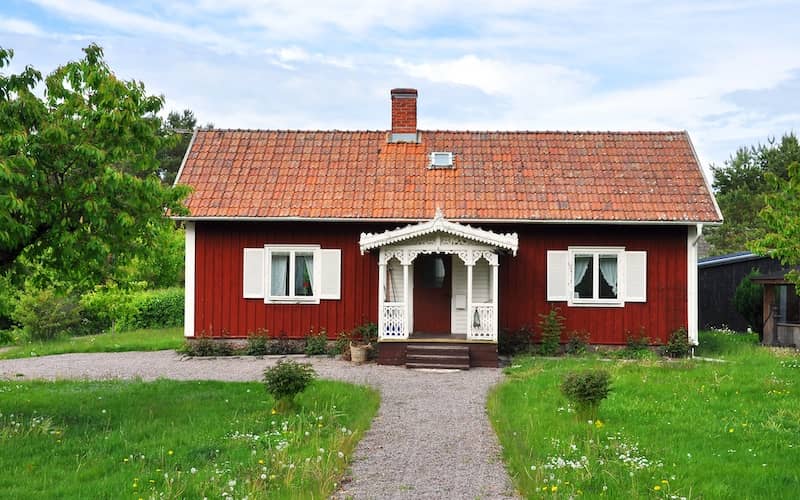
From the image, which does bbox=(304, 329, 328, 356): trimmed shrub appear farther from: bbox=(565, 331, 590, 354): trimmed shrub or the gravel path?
bbox=(565, 331, 590, 354): trimmed shrub

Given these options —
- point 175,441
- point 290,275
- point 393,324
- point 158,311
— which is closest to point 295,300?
point 290,275

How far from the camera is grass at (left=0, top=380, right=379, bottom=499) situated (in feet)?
24.0

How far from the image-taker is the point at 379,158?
69.4 ft

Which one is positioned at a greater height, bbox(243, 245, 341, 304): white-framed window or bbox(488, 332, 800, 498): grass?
bbox(243, 245, 341, 304): white-framed window

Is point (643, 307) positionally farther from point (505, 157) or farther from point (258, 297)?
point (258, 297)

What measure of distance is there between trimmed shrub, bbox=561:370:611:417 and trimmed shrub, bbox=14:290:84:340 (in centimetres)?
2033

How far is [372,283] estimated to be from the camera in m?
19.2

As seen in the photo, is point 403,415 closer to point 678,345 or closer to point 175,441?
point 175,441

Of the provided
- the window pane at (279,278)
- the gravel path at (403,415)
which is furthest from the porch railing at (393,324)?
the window pane at (279,278)

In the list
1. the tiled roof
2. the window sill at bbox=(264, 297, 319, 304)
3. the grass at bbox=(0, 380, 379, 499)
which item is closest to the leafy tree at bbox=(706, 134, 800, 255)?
the tiled roof

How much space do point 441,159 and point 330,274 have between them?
14.5 ft

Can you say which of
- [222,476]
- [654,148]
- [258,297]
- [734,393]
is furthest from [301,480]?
[654,148]

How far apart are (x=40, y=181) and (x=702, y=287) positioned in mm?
22122

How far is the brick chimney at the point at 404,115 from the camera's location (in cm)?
2191
